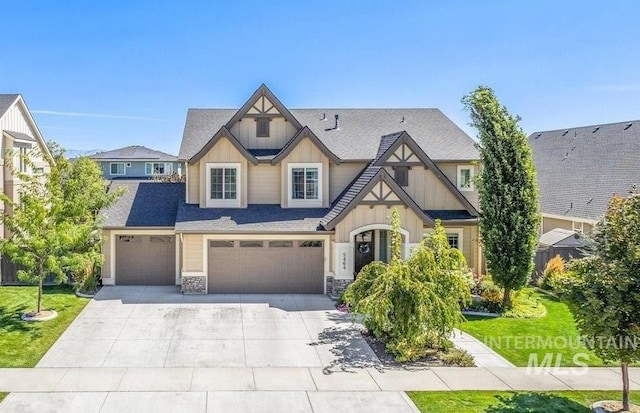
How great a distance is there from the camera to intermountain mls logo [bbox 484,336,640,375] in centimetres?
1212

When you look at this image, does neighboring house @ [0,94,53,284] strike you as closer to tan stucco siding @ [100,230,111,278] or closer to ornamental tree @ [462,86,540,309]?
tan stucco siding @ [100,230,111,278]

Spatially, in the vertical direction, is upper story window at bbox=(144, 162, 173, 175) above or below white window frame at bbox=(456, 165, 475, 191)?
above

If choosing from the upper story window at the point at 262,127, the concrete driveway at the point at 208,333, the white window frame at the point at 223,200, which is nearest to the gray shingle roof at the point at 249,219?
the white window frame at the point at 223,200

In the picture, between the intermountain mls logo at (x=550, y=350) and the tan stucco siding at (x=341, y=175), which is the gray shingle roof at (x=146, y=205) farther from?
the intermountain mls logo at (x=550, y=350)

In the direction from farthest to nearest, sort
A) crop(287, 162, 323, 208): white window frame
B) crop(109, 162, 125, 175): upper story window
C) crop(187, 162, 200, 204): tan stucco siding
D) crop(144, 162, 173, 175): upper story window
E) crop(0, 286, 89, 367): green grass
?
crop(144, 162, 173, 175): upper story window < crop(109, 162, 125, 175): upper story window < crop(287, 162, 323, 208): white window frame < crop(187, 162, 200, 204): tan stucco siding < crop(0, 286, 89, 367): green grass

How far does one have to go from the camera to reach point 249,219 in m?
20.1

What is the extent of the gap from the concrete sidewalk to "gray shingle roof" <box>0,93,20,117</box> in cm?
1582

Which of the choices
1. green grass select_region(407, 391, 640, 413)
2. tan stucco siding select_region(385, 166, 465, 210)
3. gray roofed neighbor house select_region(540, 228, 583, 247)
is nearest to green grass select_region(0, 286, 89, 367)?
green grass select_region(407, 391, 640, 413)

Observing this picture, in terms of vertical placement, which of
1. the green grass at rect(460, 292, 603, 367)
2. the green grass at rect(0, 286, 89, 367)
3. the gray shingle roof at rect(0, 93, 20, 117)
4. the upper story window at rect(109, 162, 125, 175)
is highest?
the gray shingle roof at rect(0, 93, 20, 117)

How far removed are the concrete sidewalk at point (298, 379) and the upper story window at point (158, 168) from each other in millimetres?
43751

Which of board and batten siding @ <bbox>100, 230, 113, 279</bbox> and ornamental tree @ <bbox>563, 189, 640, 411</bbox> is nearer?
ornamental tree @ <bbox>563, 189, 640, 411</bbox>

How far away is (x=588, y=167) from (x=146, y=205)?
2291 centimetres

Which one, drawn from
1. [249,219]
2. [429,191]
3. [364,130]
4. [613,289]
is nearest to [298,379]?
[613,289]

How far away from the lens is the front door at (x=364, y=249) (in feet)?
67.3
